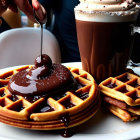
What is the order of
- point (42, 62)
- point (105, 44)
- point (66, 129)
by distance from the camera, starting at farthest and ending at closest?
point (105, 44) → point (42, 62) → point (66, 129)

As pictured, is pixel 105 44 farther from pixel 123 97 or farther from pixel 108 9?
pixel 123 97

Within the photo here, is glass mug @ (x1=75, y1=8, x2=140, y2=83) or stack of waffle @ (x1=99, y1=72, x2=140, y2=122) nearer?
stack of waffle @ (x1=99, y1=72, x2=140, y2=122)

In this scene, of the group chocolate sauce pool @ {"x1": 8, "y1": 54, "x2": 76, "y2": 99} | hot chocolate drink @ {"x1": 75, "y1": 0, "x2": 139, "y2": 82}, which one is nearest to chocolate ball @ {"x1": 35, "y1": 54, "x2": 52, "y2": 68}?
chocolate sauce pool @ {"x1": 8, "y1": 54, "x2": 76, "y2": 99}

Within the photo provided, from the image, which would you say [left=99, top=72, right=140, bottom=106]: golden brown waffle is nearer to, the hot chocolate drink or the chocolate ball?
the hot chocolate drink

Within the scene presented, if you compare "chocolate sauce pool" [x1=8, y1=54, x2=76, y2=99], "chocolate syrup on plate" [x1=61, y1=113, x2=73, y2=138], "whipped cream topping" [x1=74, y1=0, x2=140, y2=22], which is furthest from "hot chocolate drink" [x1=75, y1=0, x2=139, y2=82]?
"chocolate syrup on plate" [x1=61, y1=113, x2=73, y2=138]

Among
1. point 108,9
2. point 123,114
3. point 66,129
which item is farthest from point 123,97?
point 108,9

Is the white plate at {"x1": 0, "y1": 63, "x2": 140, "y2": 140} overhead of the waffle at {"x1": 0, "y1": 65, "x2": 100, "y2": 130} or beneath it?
beneath

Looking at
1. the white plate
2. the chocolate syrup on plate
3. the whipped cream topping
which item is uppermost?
the whipped cream topping
